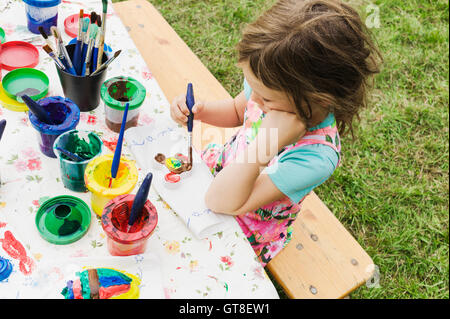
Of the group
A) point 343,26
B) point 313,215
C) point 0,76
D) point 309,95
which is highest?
point 343,26

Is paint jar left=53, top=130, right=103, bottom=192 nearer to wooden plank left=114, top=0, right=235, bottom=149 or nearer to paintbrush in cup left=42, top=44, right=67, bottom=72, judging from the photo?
paintbrush in cup left=42, top=44, right=67, bottom=72

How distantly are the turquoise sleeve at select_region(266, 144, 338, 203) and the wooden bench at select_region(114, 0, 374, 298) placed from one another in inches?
11.6

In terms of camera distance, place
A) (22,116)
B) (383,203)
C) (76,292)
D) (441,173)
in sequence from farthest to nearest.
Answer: (441,173), (383,203), (22,116), (76,292)

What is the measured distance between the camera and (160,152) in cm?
93

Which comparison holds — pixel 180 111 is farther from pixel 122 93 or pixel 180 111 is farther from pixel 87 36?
pixel 87 36

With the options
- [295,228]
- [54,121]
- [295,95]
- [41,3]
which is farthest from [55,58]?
[295,228]

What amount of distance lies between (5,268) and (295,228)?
2.53ft

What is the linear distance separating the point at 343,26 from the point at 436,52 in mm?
1868

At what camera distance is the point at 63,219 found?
0.78 meters

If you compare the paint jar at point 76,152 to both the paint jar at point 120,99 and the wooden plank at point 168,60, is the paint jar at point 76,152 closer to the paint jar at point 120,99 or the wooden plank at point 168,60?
the paint jar at point 120,99

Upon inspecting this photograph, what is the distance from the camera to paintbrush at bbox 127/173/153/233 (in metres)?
0.63

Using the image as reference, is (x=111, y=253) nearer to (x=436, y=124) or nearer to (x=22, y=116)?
(x=22, y=116)

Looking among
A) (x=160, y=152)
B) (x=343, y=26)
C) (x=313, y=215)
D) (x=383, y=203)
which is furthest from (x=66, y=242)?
(x=383, y=203)

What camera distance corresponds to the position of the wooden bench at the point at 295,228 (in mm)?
1122
